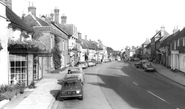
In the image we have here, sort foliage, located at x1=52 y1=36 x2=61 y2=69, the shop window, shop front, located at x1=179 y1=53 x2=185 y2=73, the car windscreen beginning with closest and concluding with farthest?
the car windscreen < the shop window < shop front, located at x1=179 y1=53 x2=185 y2=73 < foliage, located at x1=52 y1=36 x2=61 y2=69

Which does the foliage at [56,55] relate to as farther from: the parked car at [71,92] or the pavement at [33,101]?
the parked car at [71,92]

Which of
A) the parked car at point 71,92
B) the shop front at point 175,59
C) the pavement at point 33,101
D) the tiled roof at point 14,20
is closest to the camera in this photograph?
the pavement at point 33,101

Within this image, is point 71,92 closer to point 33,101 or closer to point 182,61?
point 33,101

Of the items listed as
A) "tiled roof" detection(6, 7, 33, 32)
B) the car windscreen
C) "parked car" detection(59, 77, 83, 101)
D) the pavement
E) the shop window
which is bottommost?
the pavement

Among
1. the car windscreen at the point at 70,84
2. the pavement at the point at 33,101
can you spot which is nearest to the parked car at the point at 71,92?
the car windscreen at the point at 70,84

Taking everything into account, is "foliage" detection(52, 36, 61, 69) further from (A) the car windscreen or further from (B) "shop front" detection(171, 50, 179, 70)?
(B) "shop front" detection(171, 50, 179, 70)

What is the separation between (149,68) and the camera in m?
35.5

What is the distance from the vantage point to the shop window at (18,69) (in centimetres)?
1791

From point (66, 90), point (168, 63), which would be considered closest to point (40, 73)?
point (66, 90)

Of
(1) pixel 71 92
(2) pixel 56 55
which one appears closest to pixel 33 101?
(1) pixel 71 92

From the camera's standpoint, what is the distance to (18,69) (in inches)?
722

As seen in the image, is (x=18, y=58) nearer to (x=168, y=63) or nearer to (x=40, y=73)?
(x=40, y=73)

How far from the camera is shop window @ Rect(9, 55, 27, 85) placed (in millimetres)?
17906

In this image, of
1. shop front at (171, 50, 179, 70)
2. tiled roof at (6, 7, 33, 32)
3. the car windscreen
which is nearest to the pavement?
the car windscreen
